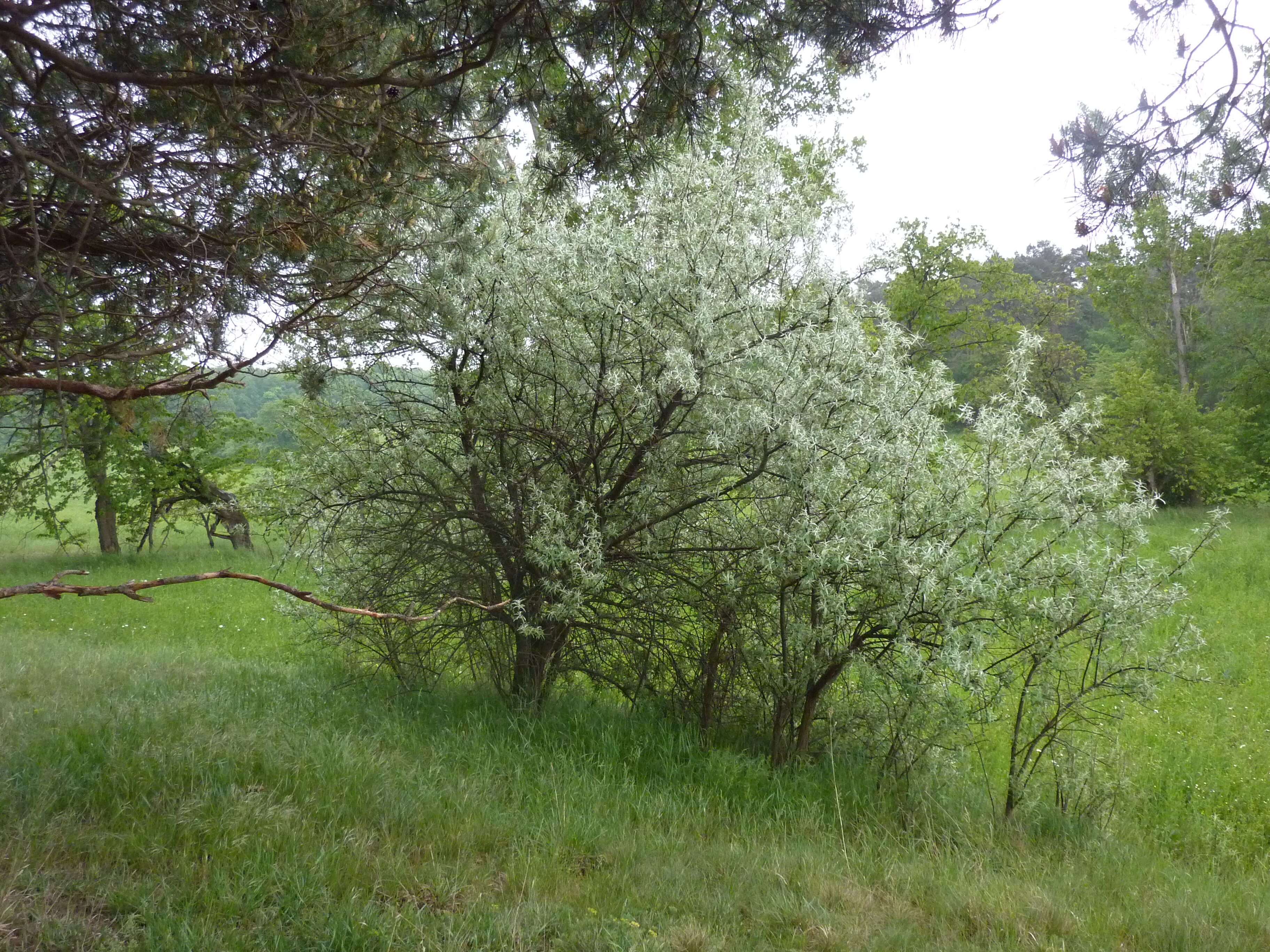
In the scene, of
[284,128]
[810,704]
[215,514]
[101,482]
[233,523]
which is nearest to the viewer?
[284,128]

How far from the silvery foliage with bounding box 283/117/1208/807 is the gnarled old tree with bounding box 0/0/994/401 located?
0.86 metres

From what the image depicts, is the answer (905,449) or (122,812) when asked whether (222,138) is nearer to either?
(122,812)

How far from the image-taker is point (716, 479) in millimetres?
6168

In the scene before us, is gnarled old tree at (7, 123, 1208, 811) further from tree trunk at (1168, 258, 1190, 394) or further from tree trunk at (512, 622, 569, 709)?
tree trunk at (1168, 258, 1190, 394)

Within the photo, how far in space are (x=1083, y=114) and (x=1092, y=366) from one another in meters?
31.5

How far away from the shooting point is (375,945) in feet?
10.9

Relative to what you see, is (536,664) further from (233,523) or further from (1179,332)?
(1179,332)

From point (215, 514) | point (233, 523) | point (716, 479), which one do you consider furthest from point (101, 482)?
point (716, 479)

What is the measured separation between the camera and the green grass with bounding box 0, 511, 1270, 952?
3.51 meters

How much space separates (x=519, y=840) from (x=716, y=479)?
9.00ft

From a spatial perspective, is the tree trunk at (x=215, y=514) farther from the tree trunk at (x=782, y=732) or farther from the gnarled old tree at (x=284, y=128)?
the tree trunk at (x=782, y=732)

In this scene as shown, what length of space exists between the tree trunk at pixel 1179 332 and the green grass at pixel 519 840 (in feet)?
68.7

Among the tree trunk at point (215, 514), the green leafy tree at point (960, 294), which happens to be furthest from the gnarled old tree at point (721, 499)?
the green leafy tree at point (960, 294)

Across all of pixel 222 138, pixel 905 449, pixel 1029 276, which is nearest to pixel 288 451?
pixel 222 138
